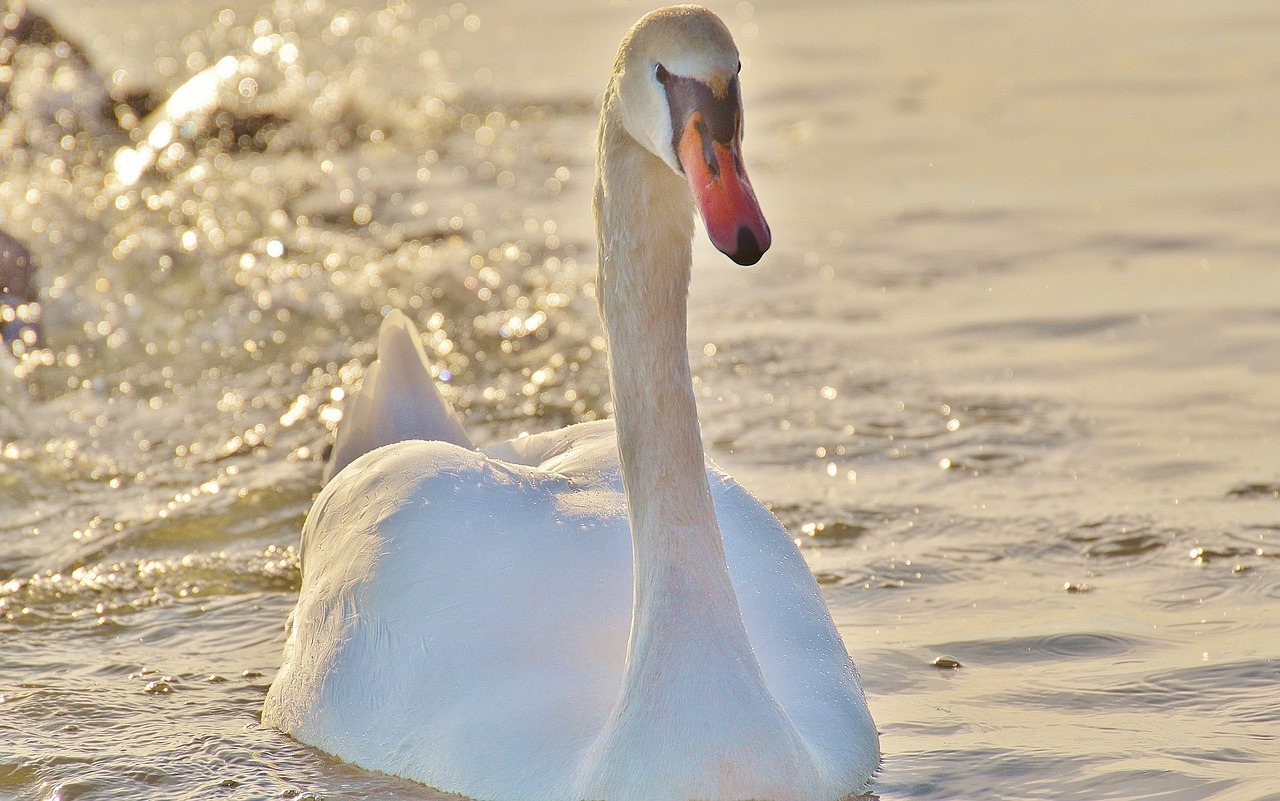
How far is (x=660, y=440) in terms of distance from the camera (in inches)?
142

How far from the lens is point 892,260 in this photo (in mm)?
8133

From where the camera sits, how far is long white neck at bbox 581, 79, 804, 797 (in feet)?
11.3

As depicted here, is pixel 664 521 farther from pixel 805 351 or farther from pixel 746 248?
pixel 805 351

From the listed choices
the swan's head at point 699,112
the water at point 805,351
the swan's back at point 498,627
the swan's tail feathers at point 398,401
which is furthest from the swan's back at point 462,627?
the swan's head at point 699,112

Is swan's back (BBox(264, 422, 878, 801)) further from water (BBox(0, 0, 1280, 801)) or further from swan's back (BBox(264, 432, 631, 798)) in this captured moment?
water (BBox(0, 0, 1280, 801))

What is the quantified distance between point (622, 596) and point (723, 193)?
1267mm


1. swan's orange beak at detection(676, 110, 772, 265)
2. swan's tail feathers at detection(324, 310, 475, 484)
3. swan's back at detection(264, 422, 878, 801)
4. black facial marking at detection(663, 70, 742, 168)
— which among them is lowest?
swan's back at detection(264, 422, 878, 801)

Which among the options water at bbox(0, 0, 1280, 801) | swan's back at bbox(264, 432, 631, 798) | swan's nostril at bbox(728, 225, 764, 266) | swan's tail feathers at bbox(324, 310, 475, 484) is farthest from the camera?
swan's tail feathers at bbox(324, 310, 475, 484)

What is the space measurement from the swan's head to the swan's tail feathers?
6.32 feet

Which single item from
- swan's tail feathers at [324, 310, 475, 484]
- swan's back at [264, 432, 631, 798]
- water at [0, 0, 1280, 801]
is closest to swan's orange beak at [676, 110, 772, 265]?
swan's back at [264, 432, 631, 798]

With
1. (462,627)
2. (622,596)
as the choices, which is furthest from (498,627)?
(622,596)

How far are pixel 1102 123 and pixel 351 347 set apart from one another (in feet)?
15.1

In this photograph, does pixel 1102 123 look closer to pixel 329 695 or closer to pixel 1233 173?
pixel 1233 173

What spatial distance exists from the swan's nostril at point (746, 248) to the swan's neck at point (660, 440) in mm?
474
